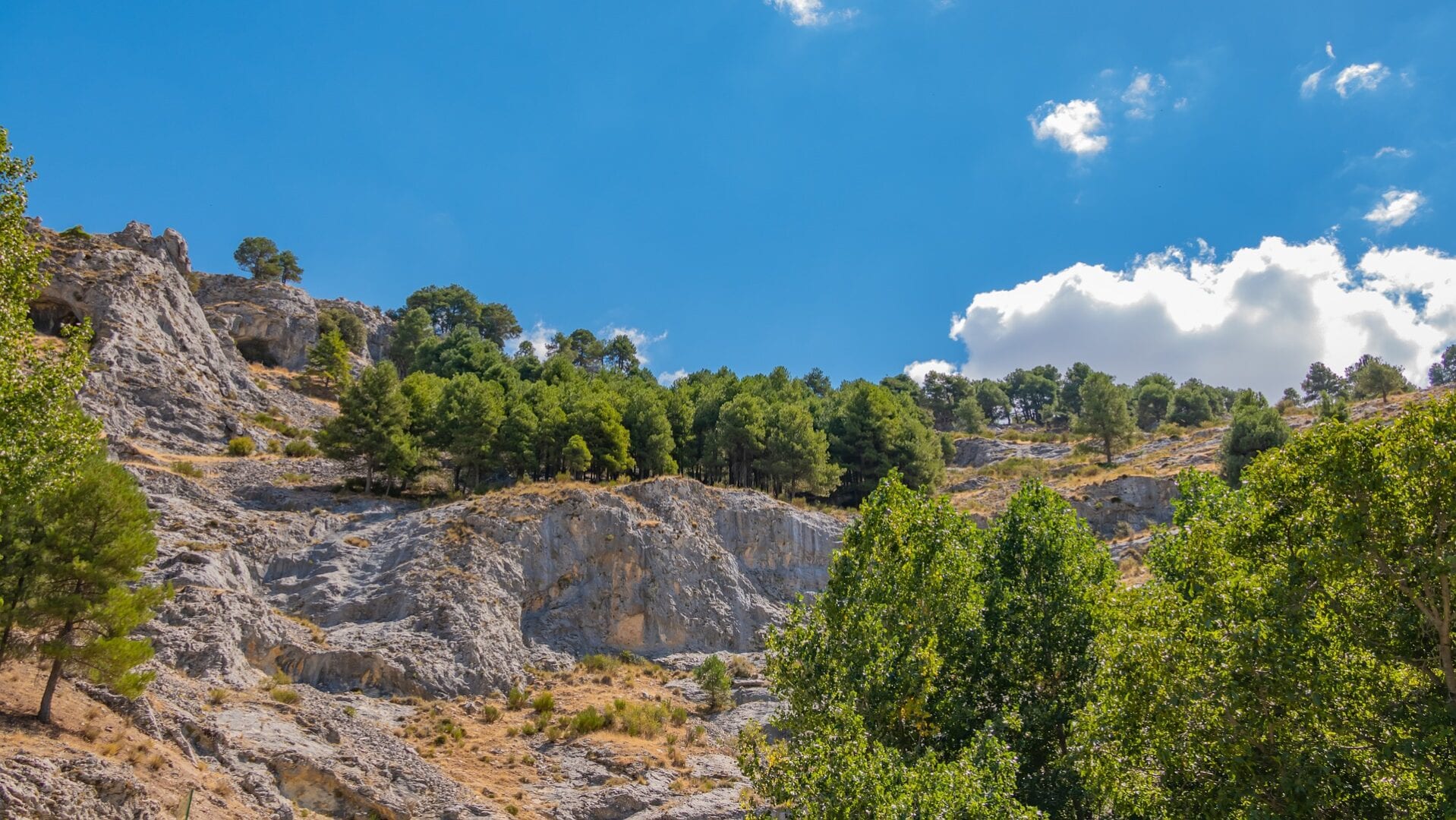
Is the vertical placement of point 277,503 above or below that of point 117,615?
above

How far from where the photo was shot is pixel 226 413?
2192 inches

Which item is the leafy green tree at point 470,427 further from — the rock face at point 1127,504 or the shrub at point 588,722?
the rock face at point 1127,504

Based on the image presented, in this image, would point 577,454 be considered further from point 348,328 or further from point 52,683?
point 348,328

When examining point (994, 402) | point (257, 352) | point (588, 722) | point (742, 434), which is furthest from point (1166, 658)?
point (994, 402)

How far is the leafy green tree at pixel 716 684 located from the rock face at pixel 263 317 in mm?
62949

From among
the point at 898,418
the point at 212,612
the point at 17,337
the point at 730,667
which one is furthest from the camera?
the point at 898,418

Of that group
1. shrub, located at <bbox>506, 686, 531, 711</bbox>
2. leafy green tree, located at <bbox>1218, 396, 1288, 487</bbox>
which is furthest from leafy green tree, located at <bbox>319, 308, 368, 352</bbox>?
leafy green tree, located at <bbox>1218, 396, 1288, 487</bbox>

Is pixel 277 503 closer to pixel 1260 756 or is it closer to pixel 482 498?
pixel 482 498

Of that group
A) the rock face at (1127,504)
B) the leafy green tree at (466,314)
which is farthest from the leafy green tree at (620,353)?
the rock face at (1127,504)

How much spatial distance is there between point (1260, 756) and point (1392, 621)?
3106 mm

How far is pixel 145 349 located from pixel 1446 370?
456ft

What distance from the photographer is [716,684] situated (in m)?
36.9

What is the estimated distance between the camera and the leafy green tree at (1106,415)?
76.6 metres

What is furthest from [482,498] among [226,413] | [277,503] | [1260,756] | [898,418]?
[1260,756]
